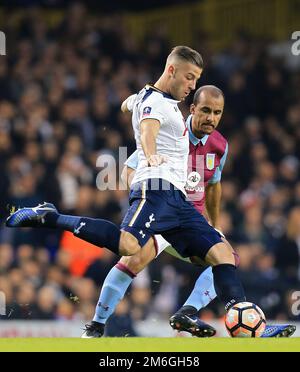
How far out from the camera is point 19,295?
36.9 feet

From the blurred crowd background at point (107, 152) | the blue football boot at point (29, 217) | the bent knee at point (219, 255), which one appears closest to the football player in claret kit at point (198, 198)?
the bent knee at point (219, 255)

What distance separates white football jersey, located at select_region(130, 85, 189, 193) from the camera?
6.70 meters

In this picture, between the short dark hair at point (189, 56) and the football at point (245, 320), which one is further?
the short dark hair at point (189, 56)

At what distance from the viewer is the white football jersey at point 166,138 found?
6703mm

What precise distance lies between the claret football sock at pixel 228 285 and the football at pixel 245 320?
7cm

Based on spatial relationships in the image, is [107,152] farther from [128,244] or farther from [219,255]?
[128,244]

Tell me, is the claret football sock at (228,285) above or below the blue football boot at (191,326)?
above

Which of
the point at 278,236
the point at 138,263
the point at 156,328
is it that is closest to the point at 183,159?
the point at 138,263

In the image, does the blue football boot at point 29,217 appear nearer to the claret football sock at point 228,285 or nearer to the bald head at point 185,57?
the claret football sock at point 228,285

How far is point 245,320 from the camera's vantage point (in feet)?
22.0

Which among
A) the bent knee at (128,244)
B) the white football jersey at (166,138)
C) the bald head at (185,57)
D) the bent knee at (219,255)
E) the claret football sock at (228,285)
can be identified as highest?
the bald head at (185,57)
